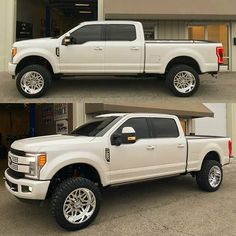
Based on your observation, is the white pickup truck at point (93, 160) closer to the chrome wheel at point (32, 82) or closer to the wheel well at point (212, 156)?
the wheel well at point (212, 156)

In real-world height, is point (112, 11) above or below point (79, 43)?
above

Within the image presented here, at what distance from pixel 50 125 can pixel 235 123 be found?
10395mm

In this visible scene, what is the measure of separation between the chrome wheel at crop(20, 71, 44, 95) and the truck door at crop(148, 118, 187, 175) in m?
3.85

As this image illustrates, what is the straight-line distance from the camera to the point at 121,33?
9.72 metres

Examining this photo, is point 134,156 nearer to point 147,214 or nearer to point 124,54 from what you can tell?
point 147,214

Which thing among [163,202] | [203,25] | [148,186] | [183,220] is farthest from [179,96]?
[203,25]

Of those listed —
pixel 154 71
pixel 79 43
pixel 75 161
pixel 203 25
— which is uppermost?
pixel 203 25

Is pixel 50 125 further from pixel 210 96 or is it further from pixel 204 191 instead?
pixel 204 191

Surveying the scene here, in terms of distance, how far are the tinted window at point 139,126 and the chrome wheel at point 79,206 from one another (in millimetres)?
1671

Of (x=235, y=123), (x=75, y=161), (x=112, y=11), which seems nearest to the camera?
(x=75, y=161)

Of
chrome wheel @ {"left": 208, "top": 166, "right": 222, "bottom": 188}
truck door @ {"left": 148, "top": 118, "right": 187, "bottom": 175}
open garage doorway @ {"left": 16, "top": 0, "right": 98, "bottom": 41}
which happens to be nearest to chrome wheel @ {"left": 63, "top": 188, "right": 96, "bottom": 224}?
truck door @ {"left": 148, "top": 118, "right": 187, "bottom": 175}

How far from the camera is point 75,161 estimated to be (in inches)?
226

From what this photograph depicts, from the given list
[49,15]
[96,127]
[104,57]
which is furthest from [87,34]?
[49,15]

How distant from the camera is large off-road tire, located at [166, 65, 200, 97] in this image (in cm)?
956
